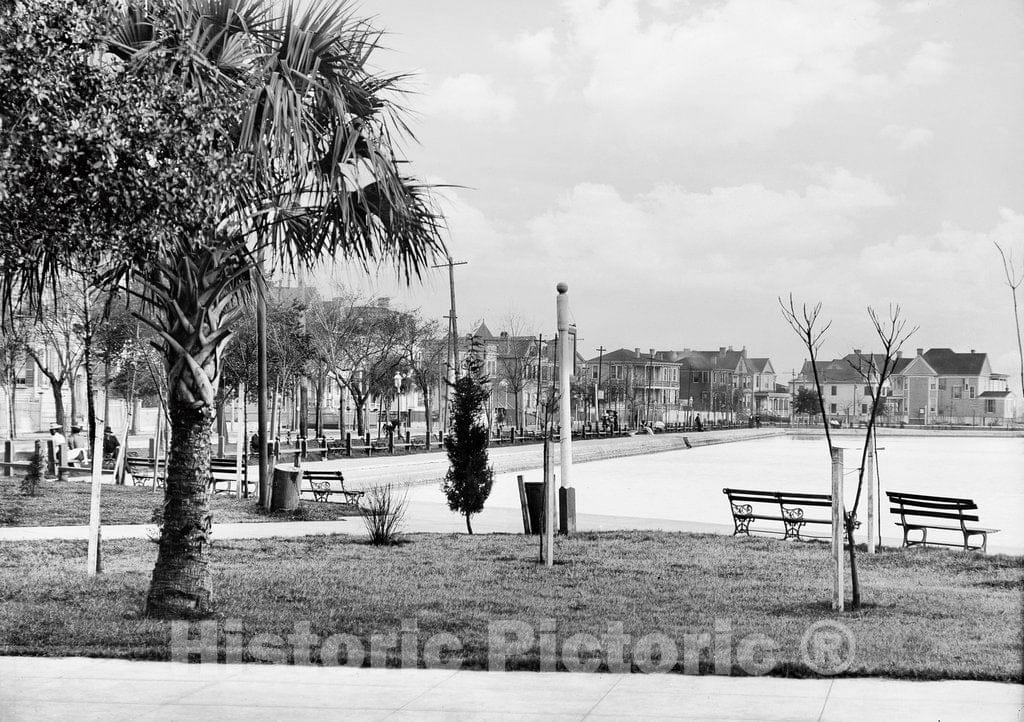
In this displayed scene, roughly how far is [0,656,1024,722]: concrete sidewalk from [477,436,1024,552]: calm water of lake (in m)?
9.65

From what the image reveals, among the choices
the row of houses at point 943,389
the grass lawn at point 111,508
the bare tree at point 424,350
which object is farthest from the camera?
the row of houses at point 943,389

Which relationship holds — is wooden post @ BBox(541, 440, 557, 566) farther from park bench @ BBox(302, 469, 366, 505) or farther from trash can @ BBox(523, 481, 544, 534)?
park bench @ BBox(302, 469, 366, 505)

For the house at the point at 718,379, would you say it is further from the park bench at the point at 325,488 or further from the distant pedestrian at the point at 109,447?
the park bench at the point at 325,488

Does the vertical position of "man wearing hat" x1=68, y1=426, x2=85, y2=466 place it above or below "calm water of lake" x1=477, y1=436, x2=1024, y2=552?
above

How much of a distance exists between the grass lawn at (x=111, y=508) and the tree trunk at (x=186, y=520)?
701cm

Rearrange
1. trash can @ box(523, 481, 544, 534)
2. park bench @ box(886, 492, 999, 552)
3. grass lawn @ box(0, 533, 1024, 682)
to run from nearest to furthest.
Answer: grass lawn @ box(0, 533, 1024, 682), park bench @ box(886, 492, 999, 552), trash can @ box(523, 481, 544, 534)

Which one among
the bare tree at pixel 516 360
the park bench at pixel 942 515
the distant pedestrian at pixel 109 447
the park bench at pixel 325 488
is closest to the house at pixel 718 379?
the bare tree at pixel 516 360

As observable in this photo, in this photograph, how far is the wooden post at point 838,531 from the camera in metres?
8.26

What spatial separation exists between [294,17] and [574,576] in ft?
18.6

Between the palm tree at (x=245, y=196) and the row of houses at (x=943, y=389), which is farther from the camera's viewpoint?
the row of houses at (x=943, y=389)

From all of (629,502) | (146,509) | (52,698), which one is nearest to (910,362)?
(629,502)

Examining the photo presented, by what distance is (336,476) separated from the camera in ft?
67.3

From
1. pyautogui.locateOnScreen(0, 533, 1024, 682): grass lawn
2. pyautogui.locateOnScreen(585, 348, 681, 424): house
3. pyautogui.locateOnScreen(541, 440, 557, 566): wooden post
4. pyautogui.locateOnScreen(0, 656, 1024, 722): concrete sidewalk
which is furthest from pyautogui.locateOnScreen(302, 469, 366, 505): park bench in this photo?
pyautogui.locateOnScreen(585, 348, 681, 424): house

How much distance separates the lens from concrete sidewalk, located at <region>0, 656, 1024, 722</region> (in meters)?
5.67
